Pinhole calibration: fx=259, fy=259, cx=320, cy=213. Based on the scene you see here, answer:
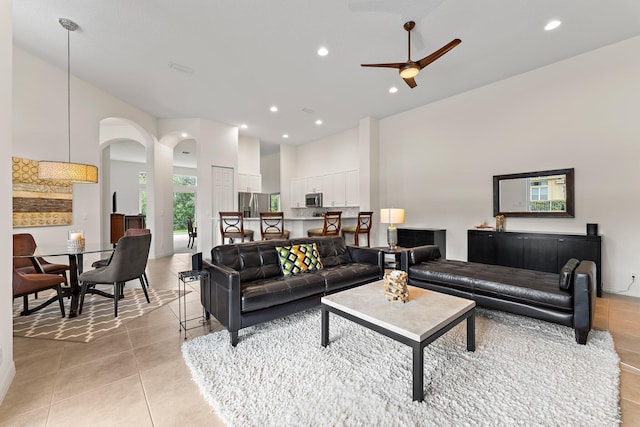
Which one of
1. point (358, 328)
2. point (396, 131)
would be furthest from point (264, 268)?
point (396, 131)

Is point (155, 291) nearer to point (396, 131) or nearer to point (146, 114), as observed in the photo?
point (146, 114)

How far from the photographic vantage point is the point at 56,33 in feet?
10.7

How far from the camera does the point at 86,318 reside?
2.91 meters

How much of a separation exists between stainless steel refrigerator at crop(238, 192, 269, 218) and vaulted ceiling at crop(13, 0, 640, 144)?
9.76ft

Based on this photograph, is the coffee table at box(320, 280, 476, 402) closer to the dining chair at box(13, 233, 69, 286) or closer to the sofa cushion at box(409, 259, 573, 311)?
the sofa cushion at box(409, 259, 573, 311)

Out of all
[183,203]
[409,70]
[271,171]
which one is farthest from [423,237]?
[183,203]

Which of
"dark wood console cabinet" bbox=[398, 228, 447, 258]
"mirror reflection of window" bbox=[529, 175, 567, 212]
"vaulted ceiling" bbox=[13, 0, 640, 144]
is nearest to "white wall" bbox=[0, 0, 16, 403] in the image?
"vaulted ceiling" bbox=[13, 0, 640, 144]

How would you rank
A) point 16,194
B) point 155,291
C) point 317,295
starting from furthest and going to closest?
point 155,291
point 16,194
point 317,295

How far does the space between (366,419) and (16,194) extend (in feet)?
16.8

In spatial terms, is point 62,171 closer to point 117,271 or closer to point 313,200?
point 117,271

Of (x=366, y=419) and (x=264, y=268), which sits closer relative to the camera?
(x=366, y=419)

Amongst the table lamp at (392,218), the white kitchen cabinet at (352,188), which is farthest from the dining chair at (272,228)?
the white kitchen cabinet at (352,188)

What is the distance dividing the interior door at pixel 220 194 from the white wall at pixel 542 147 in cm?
441

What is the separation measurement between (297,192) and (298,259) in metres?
Result: 5.69
